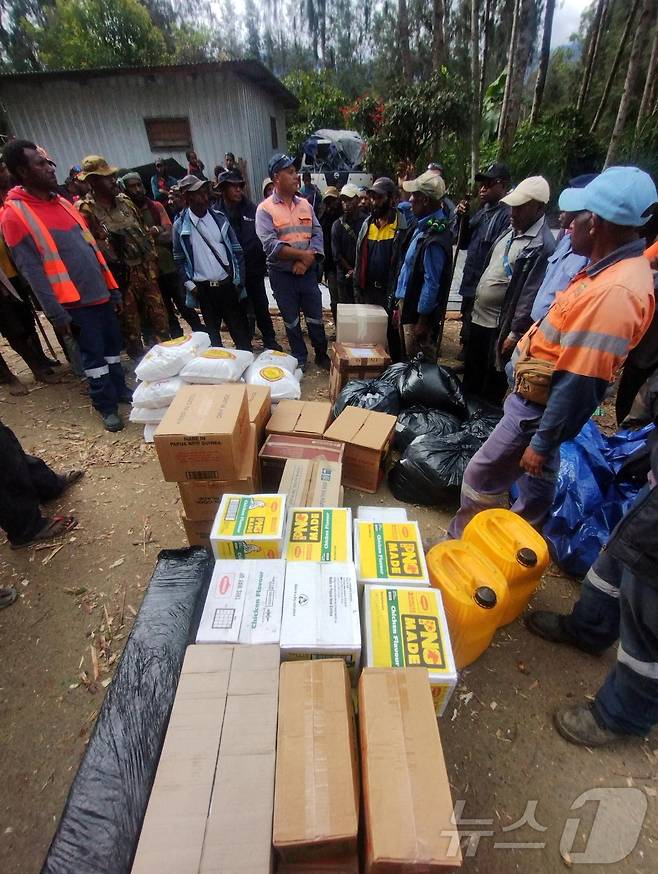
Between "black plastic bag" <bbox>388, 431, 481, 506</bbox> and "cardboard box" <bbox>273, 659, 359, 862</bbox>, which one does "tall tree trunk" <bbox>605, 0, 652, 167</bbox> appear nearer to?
"black plastic bag" <bbox>388, 431, 481, 506</bbox>

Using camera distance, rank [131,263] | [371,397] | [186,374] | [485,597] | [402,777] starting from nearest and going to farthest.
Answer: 1. [402,777]
2. [485,597]
3. [186,374]
4. [371,397]
5. [131,263]

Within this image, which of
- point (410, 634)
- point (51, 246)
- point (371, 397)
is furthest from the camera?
point (371, 397)

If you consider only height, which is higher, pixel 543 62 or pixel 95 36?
pixel 95 36

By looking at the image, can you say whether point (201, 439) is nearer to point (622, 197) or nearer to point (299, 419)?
point (299, 419)

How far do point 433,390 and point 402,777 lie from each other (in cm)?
265

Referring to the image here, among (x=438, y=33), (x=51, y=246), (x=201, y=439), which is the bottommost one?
(x=201, y=439)

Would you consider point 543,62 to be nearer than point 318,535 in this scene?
Result: No

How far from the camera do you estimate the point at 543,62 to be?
40.0 feet

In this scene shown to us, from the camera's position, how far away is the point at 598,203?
1.54 metres

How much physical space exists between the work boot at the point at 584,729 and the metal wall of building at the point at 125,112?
13356 millimetres

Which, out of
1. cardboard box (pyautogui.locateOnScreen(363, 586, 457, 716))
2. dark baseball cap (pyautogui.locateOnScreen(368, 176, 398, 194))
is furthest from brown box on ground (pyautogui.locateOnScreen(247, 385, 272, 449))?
dark baseball cap (pyautogui.locateOnScreen(368, 176, 398, 194))

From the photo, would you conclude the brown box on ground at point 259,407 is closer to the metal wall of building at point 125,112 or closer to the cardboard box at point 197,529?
the cardboard box at point 197,529

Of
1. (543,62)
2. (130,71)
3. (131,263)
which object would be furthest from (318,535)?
(543,62)

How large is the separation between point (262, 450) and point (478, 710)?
187 cm
